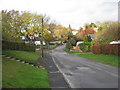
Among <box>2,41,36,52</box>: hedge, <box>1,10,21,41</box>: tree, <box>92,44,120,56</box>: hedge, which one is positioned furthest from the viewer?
<box>2,41,36,52</box>: hedge

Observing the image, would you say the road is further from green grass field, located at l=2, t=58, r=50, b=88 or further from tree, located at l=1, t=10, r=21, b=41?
tree, located at l=1, t=10, r=21, b=41

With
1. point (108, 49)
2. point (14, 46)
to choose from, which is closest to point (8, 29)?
point (14, 46)

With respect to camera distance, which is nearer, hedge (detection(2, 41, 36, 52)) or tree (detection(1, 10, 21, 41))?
tree (detection(1, 10, 21, 41))

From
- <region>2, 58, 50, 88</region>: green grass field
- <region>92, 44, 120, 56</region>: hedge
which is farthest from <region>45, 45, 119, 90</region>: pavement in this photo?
<region>92, 44, 120, 56</region>: hedge

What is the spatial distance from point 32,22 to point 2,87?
34.8 metres

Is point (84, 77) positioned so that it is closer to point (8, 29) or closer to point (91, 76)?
point (91, 76)

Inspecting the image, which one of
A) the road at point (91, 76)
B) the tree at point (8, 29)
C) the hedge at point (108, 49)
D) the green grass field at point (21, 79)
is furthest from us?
the hedge at point (108, 49)

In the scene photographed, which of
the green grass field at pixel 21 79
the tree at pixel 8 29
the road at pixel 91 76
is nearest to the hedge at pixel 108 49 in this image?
the road at pixel 91 76

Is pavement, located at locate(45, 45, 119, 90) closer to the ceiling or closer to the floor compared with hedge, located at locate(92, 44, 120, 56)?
closer to the floor

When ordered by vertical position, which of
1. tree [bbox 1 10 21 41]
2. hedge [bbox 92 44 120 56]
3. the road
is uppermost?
tree [bbox 1 10 21 41]

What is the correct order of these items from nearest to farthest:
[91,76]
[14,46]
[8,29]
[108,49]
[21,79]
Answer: [21,79]
[91,76]
[8,29]
[108,49]
[14,46]

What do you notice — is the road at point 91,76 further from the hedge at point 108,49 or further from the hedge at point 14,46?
the hedge at point 14,46

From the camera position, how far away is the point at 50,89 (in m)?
7.50

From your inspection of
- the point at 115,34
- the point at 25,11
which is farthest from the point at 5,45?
the point at 115,34
